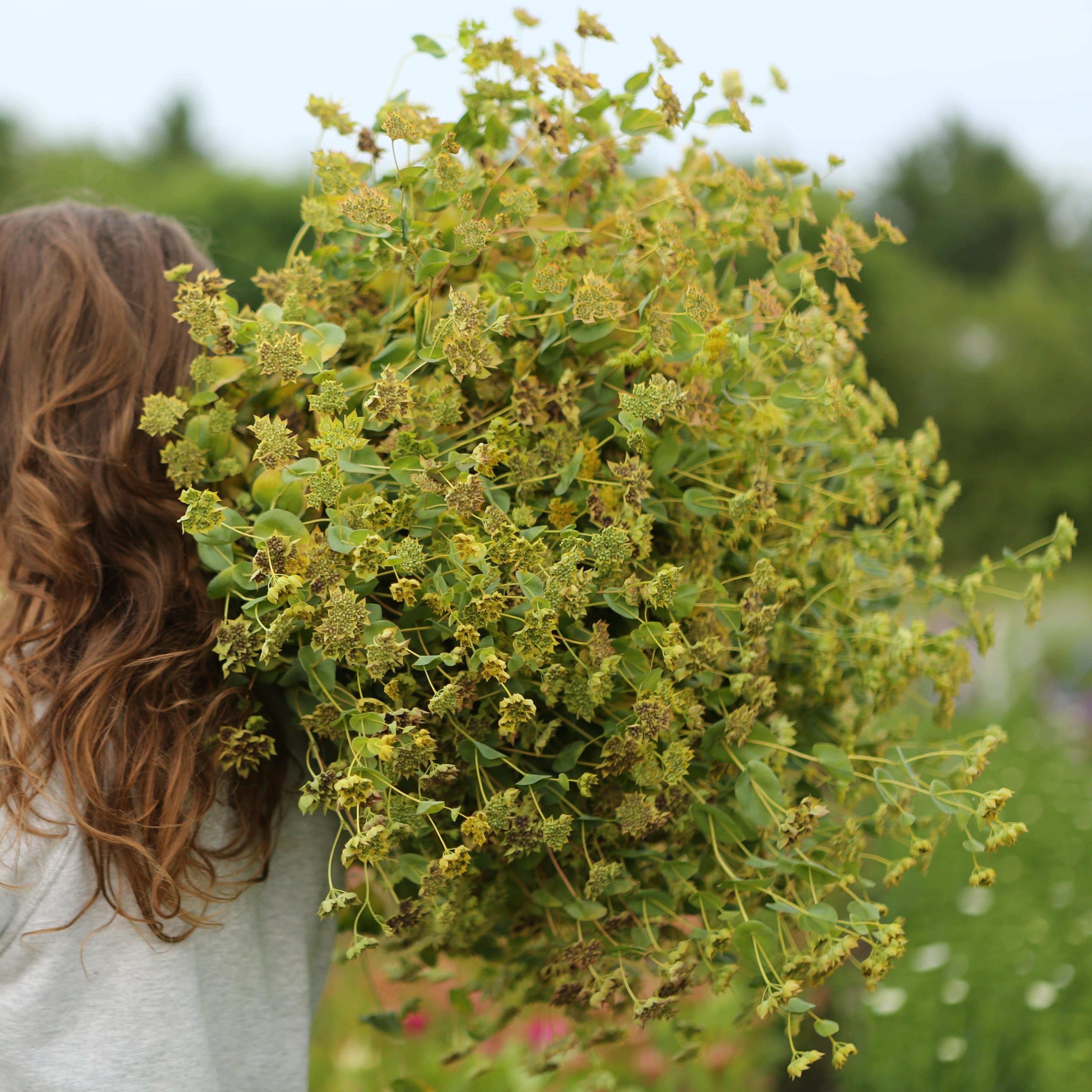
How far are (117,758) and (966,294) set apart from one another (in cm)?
2301

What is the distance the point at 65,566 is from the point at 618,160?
820mm

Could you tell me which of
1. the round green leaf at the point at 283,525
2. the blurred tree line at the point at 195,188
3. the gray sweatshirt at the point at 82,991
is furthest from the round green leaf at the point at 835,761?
the blurred tree line at the point at 195,188

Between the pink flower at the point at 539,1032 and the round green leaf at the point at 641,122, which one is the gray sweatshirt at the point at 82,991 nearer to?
the round green leaf at the point at 641,122

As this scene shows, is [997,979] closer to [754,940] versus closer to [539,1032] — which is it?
[539,1032]

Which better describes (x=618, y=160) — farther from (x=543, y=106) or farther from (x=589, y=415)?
(x=589, y=415)

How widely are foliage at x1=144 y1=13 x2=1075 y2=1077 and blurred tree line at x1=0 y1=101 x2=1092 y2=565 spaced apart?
10.2m

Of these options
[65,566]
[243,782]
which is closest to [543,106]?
[65,566]

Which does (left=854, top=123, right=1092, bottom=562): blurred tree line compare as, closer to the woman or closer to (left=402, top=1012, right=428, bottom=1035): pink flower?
(left=402, top=1012, right=428, bottom=1035): pink flower

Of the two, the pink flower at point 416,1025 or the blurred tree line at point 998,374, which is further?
the blurred tree line at point 998,374

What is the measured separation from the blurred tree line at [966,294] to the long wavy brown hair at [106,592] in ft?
32.4

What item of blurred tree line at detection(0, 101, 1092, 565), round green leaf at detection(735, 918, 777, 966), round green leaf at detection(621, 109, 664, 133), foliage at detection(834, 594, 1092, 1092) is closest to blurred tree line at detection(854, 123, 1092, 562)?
blurred tree line at detection(0, 101, 1092, 565)

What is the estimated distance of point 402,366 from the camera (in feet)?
3.16

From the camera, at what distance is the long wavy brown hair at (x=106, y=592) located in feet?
3.36

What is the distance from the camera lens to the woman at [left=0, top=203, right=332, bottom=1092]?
1.02 m
